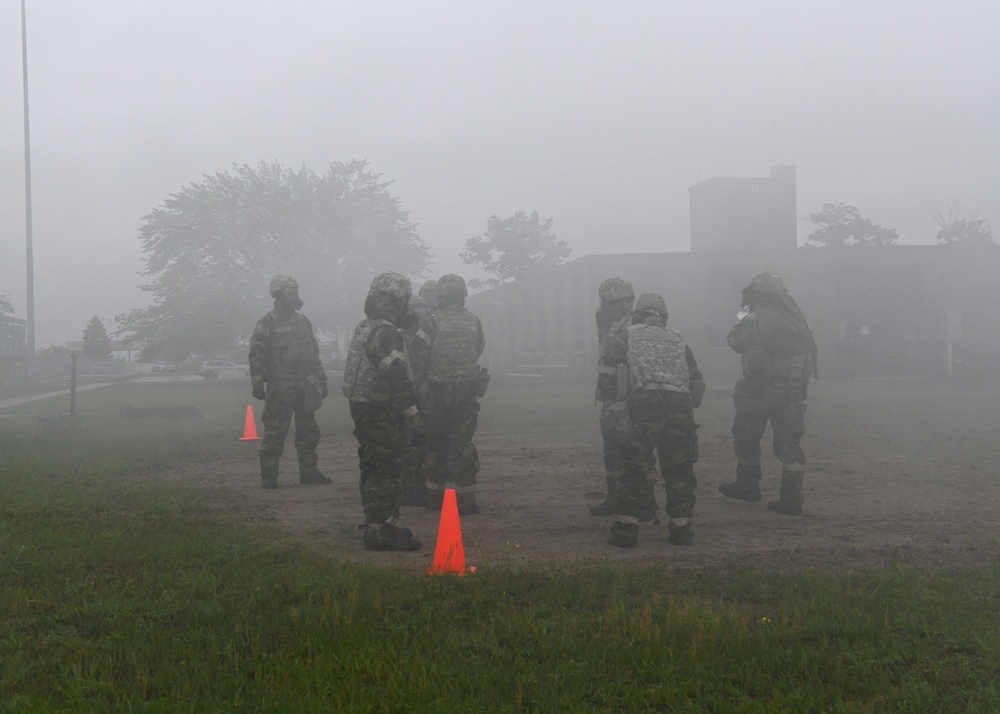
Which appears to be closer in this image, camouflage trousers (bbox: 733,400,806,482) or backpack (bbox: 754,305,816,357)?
camouflage trousers (bbox: 733,400,806,482)

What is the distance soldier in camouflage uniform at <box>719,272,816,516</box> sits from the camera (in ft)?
24.0

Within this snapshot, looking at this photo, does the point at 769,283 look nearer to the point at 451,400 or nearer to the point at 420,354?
the point at 451,400

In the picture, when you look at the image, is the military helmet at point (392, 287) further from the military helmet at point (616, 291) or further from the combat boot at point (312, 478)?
the combat boot at point (312, 478)

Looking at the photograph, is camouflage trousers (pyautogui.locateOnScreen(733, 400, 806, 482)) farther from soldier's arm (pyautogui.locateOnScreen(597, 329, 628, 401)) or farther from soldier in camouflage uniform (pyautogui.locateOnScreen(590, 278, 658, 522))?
soldier's arm (pyautogui.locateOnScreen(597, 329, 628, 401))

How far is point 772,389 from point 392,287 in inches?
131

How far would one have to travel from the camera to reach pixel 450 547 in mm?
5391

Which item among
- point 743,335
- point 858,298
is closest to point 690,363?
point 743,335

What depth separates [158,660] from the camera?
12.7 feet

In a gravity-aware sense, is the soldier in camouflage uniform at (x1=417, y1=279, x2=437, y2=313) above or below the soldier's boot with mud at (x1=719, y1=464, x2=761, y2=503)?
above

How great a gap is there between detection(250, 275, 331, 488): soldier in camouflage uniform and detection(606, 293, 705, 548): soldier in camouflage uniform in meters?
3.88

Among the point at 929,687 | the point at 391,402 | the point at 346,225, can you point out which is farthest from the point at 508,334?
the point at 929,687

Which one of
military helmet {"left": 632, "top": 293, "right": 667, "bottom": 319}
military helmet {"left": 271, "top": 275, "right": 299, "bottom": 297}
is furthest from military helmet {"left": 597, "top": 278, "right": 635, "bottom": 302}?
military helmet {"left": 271, "top": 275, "right": 299, "bottom": 297}

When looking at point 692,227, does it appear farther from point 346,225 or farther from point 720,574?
point 720,574

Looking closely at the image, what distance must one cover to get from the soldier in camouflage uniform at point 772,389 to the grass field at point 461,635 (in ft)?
6.59
